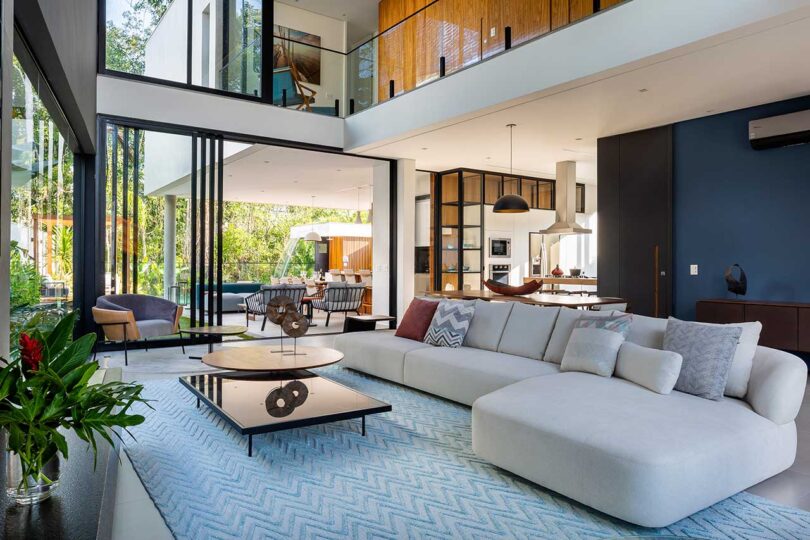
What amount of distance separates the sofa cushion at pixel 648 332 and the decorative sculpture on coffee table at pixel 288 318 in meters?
2.43

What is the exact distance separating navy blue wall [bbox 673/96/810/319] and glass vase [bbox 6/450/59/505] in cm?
648

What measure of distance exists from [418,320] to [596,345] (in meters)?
2.03

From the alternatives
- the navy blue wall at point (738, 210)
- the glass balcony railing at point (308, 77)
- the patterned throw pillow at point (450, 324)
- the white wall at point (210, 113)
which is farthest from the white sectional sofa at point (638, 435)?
the glass balcony railing at point (308, 77)

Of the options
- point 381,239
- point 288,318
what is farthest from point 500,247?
point 288,318

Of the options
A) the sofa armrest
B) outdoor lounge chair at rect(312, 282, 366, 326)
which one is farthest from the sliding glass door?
the sofa armrest

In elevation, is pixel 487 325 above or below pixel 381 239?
below

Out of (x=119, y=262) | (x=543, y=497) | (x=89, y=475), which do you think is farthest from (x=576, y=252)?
(x=89, y=475)

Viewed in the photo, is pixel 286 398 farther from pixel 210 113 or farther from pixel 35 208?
pixel 210 113

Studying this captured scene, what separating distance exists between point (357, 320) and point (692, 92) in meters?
4.21

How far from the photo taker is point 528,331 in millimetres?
4359

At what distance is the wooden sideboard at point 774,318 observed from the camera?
5207 millimetres

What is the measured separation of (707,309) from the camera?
589cm

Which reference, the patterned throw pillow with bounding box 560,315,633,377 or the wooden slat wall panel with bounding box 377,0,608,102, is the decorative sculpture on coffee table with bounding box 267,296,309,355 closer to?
the patterned throw pillow with bounding box 560,315,633,377

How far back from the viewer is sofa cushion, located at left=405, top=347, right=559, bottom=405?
149 inches
